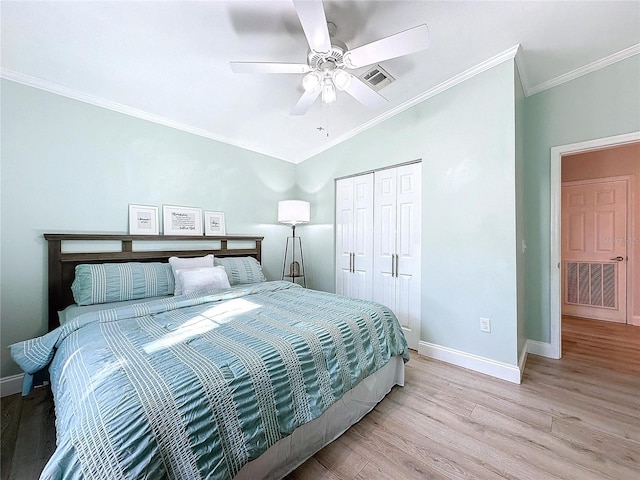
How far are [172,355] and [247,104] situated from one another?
251 centimetres

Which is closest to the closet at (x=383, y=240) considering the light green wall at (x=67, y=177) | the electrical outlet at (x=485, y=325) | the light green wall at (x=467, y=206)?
the light green wall at (x=467, y=206)

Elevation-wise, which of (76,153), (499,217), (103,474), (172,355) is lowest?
(103,474)

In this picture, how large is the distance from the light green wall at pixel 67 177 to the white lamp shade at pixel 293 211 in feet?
2.84

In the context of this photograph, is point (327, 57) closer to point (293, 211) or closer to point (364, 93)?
point (364, 93)

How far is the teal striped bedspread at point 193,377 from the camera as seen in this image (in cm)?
81

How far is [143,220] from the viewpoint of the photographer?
8.84 feet

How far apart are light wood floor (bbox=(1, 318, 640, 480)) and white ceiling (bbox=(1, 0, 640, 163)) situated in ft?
8.59

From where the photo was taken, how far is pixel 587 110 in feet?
7.98

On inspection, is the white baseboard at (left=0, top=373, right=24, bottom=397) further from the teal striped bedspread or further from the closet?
the closet

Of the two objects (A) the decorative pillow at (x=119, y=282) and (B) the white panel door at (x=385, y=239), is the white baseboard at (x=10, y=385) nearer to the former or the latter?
(A) the decorative pillow at (x=119, y=282)

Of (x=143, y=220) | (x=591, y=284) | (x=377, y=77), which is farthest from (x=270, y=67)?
(x=591, y=284)

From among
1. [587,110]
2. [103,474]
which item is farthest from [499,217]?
[103,474]

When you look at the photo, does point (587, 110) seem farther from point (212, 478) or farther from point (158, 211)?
point (158, 211)

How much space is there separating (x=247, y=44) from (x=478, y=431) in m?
3.13
